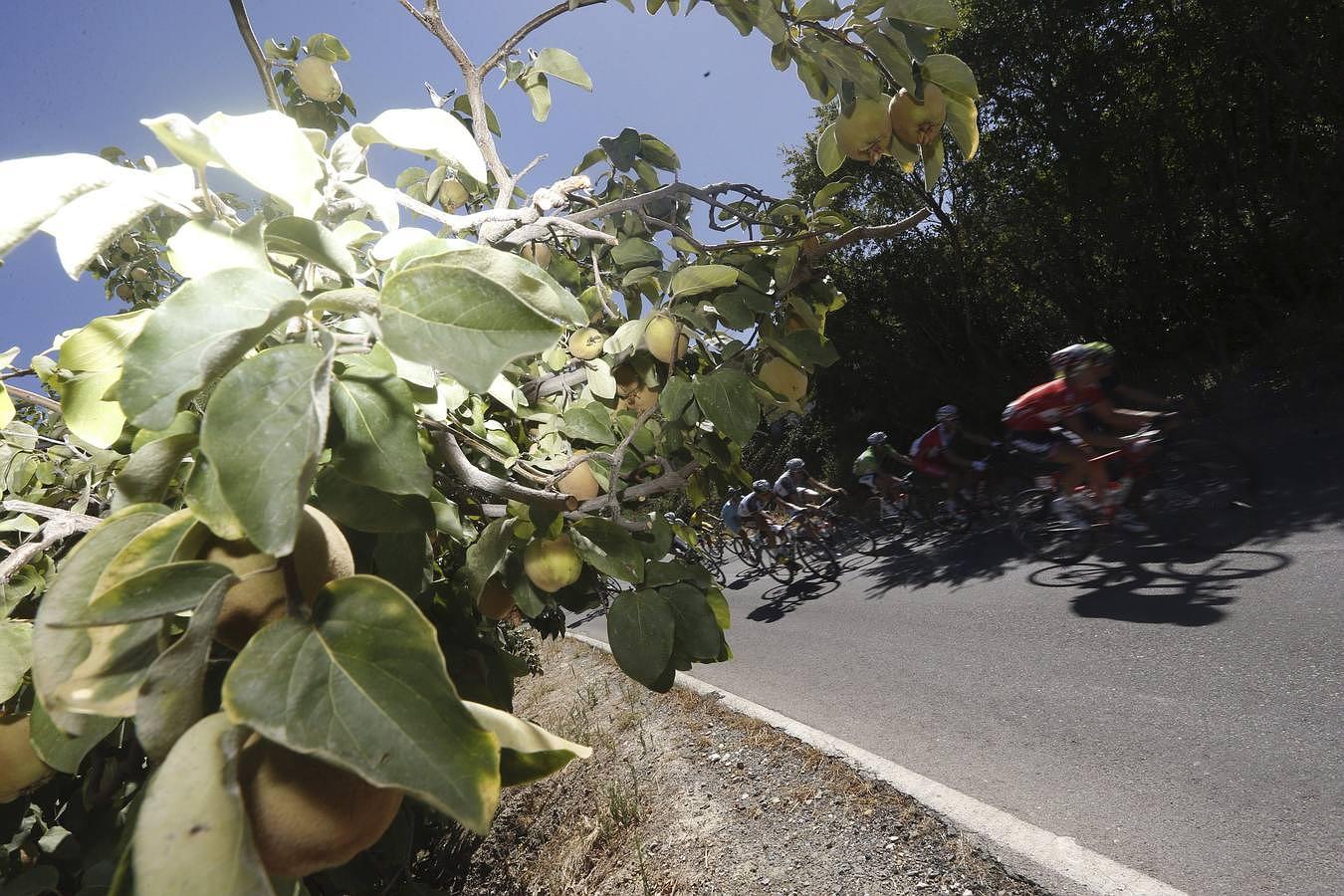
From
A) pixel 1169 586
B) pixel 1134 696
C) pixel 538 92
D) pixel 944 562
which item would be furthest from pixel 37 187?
pixel 944 562

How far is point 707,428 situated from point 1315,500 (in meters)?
6.31

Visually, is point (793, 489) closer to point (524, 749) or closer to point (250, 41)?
point (250, 41)

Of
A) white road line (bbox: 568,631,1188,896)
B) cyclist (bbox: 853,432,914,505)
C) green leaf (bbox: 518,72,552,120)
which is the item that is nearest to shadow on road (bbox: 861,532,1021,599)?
cyclist (bbox: 853,432,914,505)

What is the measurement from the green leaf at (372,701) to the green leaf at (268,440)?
0.06m

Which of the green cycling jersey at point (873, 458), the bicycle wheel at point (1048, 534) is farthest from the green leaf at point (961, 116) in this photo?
the green cycling jersey at point (873, 458)

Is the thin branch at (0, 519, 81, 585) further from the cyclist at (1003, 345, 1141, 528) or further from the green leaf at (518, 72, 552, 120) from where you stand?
the cyclist at (1003, 345, 1141, 528)

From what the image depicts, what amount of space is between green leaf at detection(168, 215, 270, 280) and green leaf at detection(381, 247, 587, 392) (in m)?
0.13

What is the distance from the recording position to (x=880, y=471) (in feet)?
31.5

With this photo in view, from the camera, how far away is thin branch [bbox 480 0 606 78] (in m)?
1.12

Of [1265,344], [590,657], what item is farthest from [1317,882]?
[1265,344]

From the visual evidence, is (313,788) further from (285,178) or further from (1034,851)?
(1034,851)

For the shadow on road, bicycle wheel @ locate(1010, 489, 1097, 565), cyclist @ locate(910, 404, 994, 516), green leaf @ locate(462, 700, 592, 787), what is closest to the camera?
green leaf @ locate(462, 700, 592, 787)

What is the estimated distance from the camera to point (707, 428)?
1.29 meters

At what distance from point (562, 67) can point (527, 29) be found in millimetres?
224
